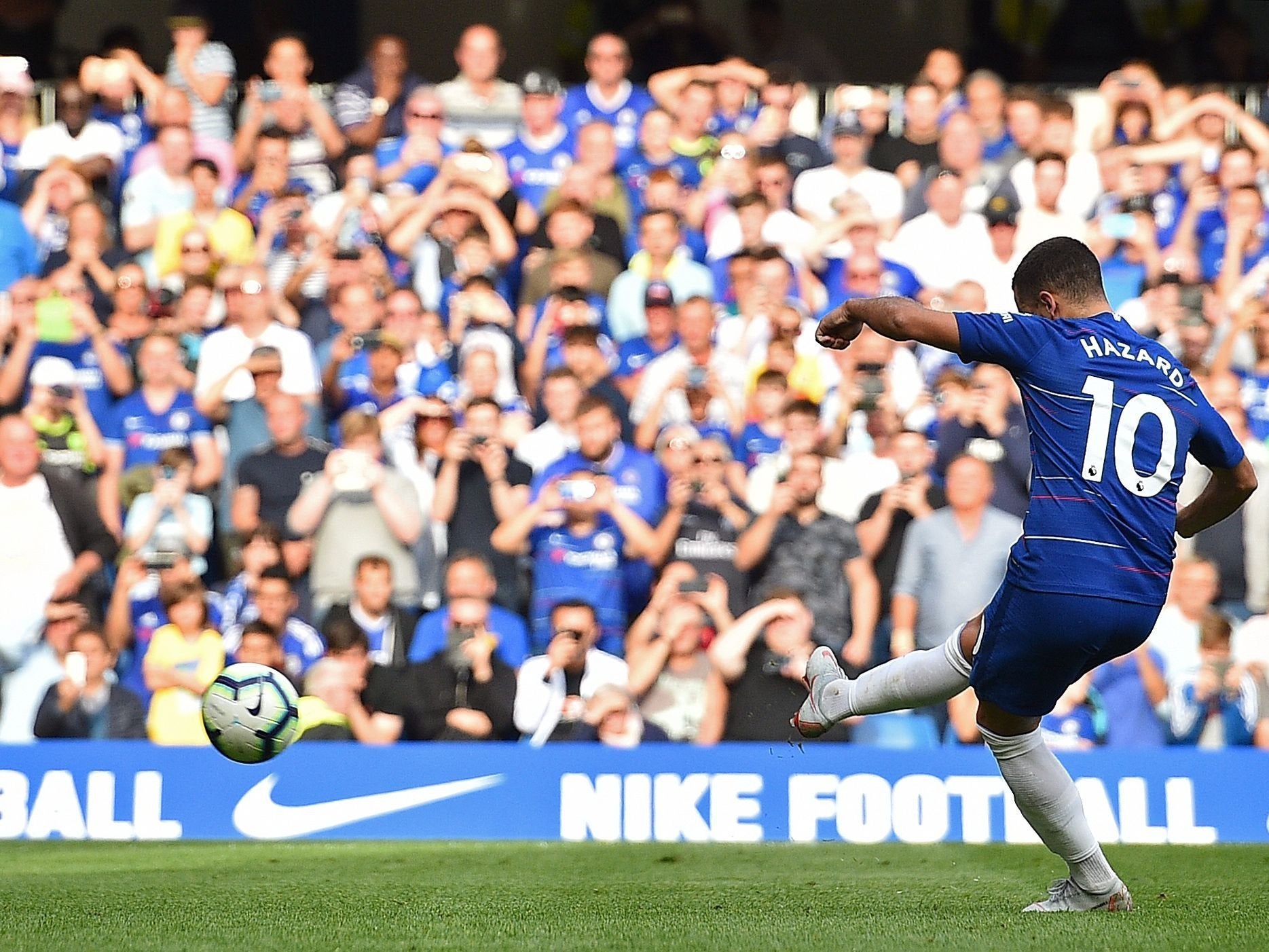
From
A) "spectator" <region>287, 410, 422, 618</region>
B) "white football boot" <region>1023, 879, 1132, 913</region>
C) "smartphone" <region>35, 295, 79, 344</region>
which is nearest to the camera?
"white football boot" <region>1023, 879, 1132, 913</region>

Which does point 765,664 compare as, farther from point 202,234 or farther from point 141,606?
point 202,234

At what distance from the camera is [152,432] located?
11852mm

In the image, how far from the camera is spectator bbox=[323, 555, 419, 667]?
35.4 ft

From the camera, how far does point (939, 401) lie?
463 inches

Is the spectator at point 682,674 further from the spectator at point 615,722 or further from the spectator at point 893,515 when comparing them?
the spectator at point 893,515

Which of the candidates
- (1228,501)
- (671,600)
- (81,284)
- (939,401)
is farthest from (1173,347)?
(81,284)

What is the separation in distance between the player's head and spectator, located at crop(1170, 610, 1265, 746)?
17.3ft

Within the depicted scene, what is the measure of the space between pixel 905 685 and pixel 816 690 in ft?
1.36

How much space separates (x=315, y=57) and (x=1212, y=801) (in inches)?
383

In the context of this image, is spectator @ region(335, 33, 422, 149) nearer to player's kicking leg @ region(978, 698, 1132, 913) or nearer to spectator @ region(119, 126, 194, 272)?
spectator @ region(119, 126, 194, 272)

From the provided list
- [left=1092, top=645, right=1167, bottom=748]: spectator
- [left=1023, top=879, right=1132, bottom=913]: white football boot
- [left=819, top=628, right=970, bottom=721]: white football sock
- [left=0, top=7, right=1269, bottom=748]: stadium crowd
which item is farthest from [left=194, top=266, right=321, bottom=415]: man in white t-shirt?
[left=1023, top=879, right=1132, bottom=913]: white football boot

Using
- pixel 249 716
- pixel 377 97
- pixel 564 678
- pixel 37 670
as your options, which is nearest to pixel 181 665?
pixel 37 670

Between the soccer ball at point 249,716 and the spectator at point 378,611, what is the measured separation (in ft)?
9.69

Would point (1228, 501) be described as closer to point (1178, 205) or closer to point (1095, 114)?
point (1178, 205)
